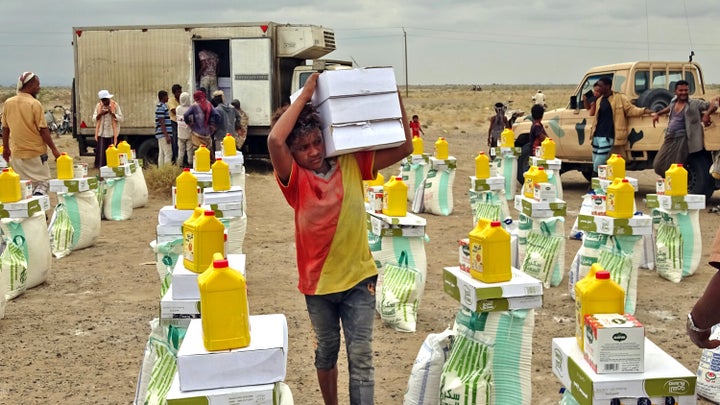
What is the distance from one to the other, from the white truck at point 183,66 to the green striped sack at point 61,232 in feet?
23.2

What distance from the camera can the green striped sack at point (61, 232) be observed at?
28.5 feet

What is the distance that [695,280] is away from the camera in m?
7.40

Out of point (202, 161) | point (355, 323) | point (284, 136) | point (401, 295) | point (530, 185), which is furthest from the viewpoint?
point (202, 161)

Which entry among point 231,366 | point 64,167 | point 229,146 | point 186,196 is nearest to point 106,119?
point 229,146

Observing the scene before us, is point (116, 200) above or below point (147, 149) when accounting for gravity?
below

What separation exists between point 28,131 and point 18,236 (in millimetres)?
2234

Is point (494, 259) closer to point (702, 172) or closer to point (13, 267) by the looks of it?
point (13, 267)

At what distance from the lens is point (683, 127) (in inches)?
419

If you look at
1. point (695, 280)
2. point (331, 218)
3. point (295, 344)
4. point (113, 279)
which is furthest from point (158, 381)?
point (695, 280)

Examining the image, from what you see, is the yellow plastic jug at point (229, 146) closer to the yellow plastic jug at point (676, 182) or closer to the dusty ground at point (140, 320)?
the dusty ground at point (140, 320)

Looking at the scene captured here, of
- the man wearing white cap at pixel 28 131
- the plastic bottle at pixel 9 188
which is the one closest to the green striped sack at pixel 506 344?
the plastic bottle at pixel 9 188

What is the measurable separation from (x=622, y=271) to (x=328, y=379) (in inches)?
119

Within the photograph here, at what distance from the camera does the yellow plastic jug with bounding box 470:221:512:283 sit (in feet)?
13.0

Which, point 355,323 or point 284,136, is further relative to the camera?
point 355,323
